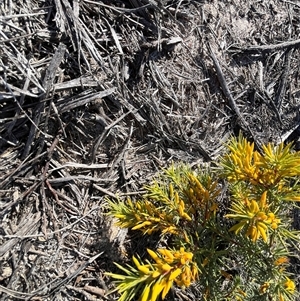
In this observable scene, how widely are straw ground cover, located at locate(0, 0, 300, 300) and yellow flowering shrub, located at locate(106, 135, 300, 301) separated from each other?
0.57 feet

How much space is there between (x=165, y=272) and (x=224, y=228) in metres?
0.34

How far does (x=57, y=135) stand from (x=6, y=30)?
0.36m

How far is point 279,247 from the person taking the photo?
140 cm

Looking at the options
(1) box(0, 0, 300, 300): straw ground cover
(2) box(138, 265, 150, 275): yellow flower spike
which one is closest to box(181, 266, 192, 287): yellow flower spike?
(2) box(138, 265, 150, 275): yellow flower spike

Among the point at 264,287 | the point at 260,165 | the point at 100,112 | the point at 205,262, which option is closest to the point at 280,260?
the point at 264,287

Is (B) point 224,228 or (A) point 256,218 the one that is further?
(B) point 224,228

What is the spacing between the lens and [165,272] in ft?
3.85

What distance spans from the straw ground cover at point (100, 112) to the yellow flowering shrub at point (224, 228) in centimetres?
17

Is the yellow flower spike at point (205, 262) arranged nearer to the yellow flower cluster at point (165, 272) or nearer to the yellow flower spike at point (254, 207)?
the yellow flower cluster at point (165, 272)

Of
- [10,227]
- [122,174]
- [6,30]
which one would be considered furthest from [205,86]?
[10,227]

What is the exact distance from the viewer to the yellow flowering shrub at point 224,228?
117cm

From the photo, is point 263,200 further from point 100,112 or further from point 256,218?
point 100,112

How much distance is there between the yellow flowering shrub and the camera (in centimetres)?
117

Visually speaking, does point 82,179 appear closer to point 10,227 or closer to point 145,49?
point 10,227
